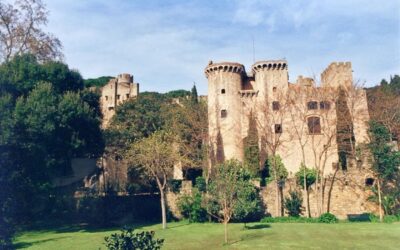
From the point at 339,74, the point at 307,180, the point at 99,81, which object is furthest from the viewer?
the point at 99,81

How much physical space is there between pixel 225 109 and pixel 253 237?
22343 mm

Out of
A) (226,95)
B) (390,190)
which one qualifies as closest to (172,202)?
(226,95)

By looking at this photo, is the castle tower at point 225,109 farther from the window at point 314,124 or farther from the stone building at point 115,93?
the stone building at point 115,93

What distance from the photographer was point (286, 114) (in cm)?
4384

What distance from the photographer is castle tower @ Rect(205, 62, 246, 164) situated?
1729 inches

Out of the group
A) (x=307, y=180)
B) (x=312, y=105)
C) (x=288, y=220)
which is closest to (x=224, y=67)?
(x=312, y=105)

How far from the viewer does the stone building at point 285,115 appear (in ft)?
139

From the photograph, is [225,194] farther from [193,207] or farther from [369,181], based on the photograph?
A: [369,181]

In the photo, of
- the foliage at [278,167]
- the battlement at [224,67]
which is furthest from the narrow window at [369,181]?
the battlement at [224,67]

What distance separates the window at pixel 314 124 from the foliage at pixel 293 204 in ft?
36.2

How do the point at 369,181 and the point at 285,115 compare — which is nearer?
the point at 369,181

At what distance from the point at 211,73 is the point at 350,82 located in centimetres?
1691

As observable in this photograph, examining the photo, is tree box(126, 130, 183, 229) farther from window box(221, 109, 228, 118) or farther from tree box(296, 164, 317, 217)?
tree box(296, 164, 317, 217)

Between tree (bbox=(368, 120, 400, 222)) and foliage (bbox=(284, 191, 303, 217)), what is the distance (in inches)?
273
